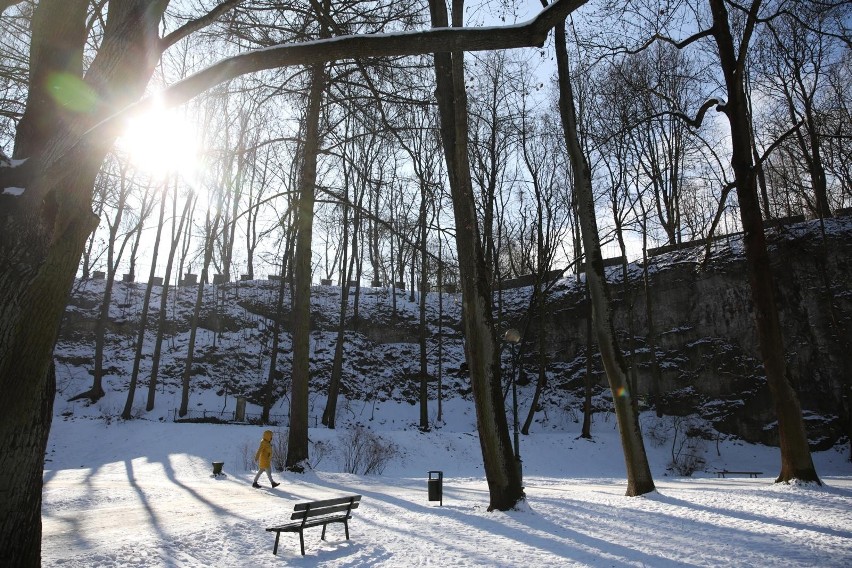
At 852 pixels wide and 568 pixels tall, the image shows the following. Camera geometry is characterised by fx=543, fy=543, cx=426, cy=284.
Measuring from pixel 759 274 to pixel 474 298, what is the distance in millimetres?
5962

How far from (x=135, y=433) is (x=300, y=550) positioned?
16525 millimetres

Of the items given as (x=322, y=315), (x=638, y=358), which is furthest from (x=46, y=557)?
(x=322, y=315)

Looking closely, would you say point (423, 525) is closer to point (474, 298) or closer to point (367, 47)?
point (474, 298)

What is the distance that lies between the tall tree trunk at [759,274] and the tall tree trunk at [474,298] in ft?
17.2

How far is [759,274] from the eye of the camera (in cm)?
1032

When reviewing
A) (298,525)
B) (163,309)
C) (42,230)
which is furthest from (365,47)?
(163,309)

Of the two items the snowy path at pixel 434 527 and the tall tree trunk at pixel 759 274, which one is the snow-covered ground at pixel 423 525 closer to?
the snowy path at pixel 434 527

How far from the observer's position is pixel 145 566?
17.7ft

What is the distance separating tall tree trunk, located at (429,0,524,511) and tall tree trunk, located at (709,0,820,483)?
524 centimetres

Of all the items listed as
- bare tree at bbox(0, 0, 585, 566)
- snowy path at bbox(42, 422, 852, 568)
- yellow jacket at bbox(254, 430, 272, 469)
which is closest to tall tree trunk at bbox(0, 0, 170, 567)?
bare tree at bbox(0, 0, 585, 566)

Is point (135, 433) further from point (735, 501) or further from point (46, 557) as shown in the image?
point (735, 501)

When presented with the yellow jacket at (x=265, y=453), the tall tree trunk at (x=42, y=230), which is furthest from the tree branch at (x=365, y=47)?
the yellow jacket at (x=265, y=453)

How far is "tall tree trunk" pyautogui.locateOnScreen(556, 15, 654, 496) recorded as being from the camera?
9.42 metres

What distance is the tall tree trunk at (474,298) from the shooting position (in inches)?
316
